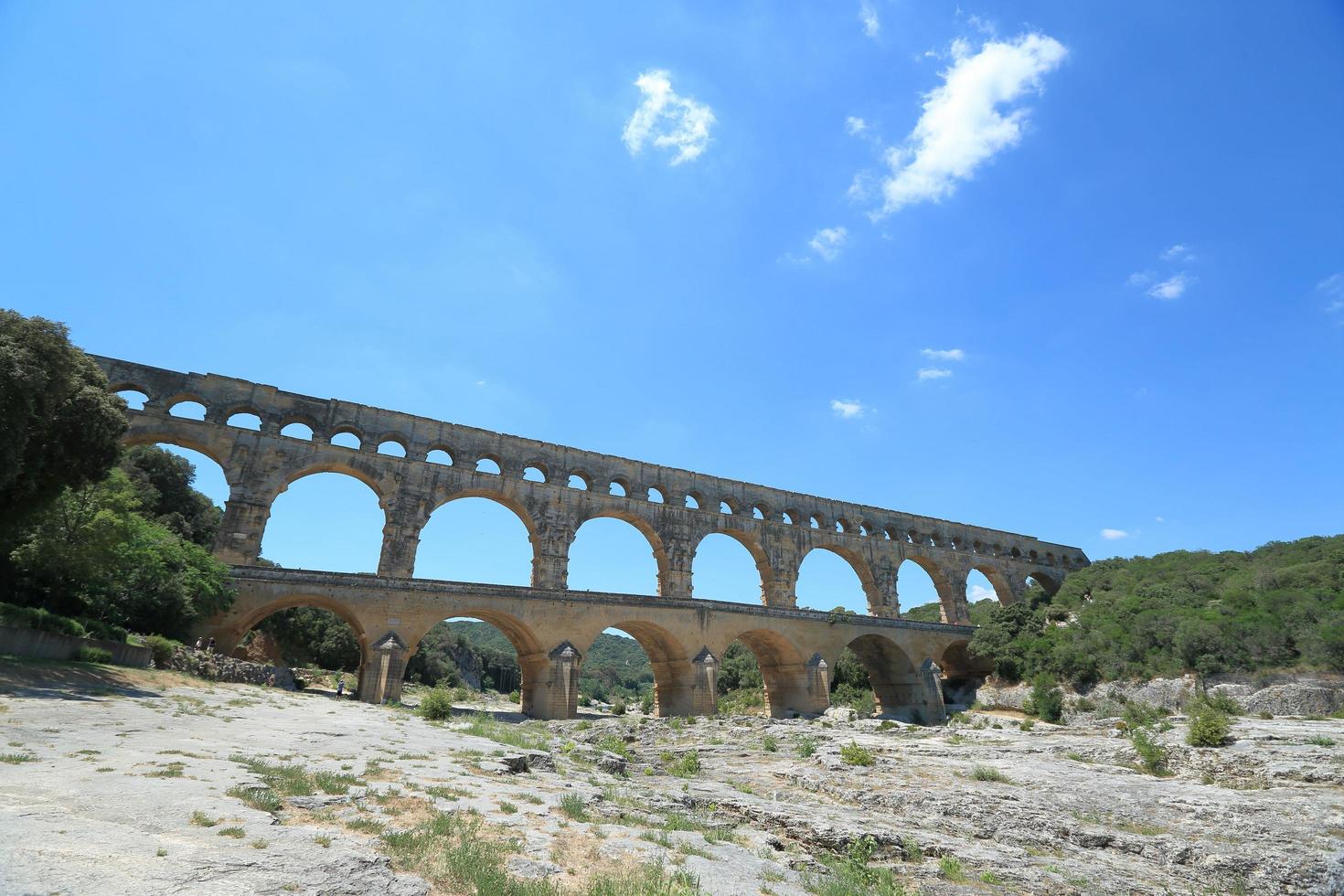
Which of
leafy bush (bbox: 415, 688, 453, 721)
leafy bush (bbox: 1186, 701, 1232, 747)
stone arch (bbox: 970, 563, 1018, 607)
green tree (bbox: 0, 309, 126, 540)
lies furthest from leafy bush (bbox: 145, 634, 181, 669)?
stone arch (bbox: 970, 563, 1018, 607)

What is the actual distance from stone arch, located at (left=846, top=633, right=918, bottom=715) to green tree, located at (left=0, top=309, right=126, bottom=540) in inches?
1165

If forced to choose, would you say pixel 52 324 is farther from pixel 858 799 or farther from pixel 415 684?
pixel 415 684

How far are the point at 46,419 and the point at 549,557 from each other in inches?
714

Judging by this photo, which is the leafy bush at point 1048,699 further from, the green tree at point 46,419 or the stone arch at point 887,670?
the green tree at point 46,419

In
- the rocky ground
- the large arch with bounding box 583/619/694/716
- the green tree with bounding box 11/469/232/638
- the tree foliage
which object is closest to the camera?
the rocky ground

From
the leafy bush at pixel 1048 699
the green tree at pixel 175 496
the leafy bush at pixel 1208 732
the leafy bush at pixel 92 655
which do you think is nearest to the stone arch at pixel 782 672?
the leafy bush at pixel 1048 699

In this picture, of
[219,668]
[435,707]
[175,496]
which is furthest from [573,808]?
[175,496]

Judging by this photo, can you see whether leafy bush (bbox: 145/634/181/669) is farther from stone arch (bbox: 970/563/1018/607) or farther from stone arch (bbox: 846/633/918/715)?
stone arch (bbox: 970/563/1018/607)

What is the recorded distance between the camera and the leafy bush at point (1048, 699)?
2794 centimetres

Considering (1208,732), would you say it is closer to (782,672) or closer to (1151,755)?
(1151,755)

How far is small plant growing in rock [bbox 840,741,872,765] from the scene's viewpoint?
1378 centimetres

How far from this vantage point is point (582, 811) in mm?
7570

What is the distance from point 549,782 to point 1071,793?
8226 mm

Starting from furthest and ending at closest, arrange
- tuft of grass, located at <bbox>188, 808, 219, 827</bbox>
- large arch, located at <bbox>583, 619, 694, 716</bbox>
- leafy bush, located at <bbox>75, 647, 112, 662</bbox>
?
1. large arch, located at <bbox>583, 619, 694, 716</bbox>
2. leafy bush, located at <bbox>75, 647, 112, 662</bbox>
3. tuft of grass, located at <bbox>188, 808, 219, 827</bbox>
